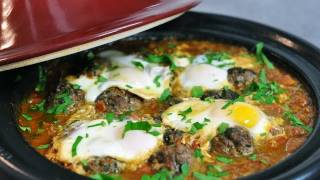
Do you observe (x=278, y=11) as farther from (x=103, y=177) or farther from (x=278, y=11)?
(x=103, y=177)

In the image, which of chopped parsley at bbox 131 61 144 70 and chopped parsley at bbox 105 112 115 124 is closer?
A: chopped parsley at bbox 105 112 115 124

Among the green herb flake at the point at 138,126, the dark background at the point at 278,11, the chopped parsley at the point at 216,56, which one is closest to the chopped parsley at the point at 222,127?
the green herb flake at the point at 138,126

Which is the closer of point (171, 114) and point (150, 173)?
point (150, 173)

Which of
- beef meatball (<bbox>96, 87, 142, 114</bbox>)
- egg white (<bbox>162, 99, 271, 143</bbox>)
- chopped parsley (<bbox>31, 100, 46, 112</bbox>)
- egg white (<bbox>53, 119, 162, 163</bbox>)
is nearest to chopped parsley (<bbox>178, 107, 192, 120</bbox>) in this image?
egg white (<bbox>162, 99, 271, 143</bbox>)

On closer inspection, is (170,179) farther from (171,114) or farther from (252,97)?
(252,97)

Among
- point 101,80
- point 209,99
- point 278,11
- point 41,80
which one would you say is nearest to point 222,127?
point 209,99

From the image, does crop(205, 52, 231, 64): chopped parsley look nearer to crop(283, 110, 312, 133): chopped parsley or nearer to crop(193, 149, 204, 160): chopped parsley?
crop(283, 110, 312, 133): chopped parsley

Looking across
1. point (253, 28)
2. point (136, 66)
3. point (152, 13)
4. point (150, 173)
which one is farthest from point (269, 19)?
point (150, 173)
